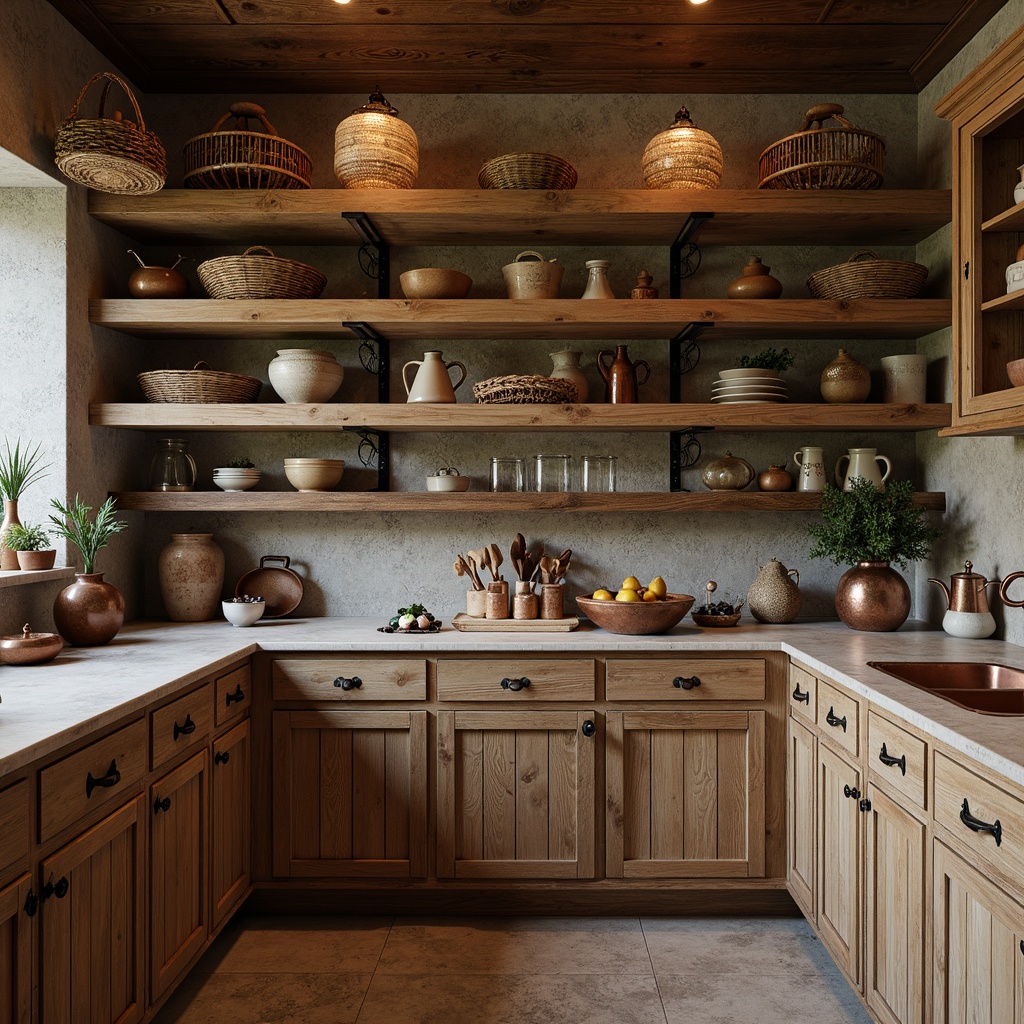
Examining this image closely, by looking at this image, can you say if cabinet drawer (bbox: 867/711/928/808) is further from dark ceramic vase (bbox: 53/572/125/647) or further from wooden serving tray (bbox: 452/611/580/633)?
dark ceramic vase (bbox: 53/572/125/647)

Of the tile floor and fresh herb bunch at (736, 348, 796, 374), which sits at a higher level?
fresh herb bunch at (736, 348, 796, 374)

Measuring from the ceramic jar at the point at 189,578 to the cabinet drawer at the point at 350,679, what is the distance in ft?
2.04

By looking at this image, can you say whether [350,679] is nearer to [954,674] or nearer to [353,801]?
[353,801]

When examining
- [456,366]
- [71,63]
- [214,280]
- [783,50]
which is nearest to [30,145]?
[71,63]

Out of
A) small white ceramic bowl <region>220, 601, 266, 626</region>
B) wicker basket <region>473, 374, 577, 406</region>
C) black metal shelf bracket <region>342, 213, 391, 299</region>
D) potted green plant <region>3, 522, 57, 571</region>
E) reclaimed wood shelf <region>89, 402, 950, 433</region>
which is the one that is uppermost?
black metal shelf bracket <region>342, 213, 391, 299</region>

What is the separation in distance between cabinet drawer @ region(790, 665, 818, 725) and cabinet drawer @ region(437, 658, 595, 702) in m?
0.61

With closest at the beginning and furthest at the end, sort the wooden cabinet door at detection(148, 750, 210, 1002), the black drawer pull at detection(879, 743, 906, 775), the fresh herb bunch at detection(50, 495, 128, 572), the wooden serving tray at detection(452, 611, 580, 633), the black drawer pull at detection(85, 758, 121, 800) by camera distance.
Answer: the black drawer pull at detection(85, 758, 121, 800), the black drawer pull at detection(879, 743, 906, 775), the wooden cabinet door at detection(148, 750, 210, 1002), the fresh herb bunch at detection(50, 495, 128, 572), the wooden serving tray at detection(452, 611, 580, 633)

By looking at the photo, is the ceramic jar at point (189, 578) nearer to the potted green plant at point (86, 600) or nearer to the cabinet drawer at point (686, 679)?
the potted green plant at point (86, 600)

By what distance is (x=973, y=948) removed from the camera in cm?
148

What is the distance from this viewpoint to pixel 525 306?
2.89m

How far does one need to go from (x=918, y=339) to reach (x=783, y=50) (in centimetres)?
117

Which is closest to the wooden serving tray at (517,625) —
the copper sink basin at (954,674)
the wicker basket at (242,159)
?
the copper sink basin at (954,674)

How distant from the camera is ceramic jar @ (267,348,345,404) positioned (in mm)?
2967

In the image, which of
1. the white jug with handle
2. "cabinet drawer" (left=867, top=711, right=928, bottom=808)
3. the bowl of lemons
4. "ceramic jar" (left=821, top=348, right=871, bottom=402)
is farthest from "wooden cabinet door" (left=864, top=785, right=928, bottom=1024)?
"ceramic jar" (left=821, top=348, right=871, bottom=402)
